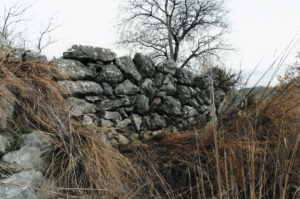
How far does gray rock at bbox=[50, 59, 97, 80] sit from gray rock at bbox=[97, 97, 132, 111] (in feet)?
1.08

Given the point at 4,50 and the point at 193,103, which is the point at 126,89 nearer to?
the point at 193,103

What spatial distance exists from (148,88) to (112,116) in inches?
23.5

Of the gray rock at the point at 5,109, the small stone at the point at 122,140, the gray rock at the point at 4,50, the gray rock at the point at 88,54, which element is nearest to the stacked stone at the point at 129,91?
the gray rock at the point at 88,54

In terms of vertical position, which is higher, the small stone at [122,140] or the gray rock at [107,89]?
the gray rock at [107,89]

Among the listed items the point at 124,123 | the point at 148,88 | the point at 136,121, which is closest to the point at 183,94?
the point at 148,88

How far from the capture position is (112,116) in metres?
2.17

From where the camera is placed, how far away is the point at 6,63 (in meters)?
1.63

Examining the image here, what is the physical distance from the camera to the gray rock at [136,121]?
2301 millimetres

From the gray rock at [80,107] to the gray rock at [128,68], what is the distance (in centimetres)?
57

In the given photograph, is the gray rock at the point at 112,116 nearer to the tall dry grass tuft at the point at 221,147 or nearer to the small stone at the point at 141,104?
the small stone at the point at 141,104

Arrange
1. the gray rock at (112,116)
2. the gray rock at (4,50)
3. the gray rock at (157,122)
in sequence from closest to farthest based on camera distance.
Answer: the gray rock at (4,50), the gray rock at (112,116), the gray rock at (157,122)

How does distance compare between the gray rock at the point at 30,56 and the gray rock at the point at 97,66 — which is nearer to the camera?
the gray rock at the point at 30,56

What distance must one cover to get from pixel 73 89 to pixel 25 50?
1.84ft

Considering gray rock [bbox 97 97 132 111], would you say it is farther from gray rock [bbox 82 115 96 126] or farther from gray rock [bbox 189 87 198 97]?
gray rock [bbox 189 87 198 97]
